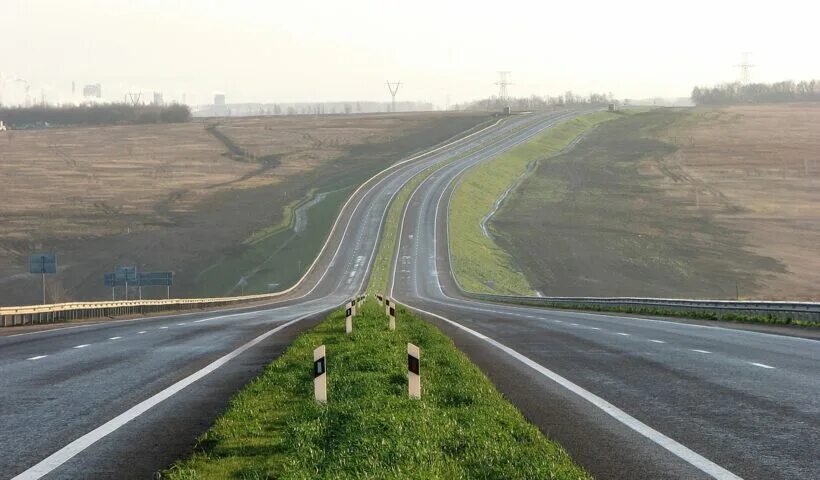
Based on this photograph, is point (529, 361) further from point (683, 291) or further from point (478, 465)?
point (683, 291)

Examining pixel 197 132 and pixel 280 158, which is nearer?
pixel 280 158

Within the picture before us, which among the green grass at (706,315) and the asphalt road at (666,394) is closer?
the asphalt road at (666,394)

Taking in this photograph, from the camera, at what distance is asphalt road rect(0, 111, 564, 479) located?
1102cm

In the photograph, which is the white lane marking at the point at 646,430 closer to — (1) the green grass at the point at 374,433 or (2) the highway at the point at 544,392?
(2) the highway at the point at 544,392

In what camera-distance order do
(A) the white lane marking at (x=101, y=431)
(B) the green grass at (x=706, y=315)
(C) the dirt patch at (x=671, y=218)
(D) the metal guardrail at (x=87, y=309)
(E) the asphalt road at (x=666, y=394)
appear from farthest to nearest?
(C) the dirt patch at (x=671, y=218), (D) the metal guardrail at (x=87, y=309), (B) the green grass at (x=706, y=315), (E) the asphalt road at (x=666, y=394), (A) the white lane marking at (x=101, y=431)

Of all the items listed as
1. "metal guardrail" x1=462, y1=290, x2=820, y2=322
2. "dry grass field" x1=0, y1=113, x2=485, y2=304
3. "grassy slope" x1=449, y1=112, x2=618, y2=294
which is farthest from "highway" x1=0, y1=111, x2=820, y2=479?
"grassy slope" x1=449, y1=112, x2=618, y2=294

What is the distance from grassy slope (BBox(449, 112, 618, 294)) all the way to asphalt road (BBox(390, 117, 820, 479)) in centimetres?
6073

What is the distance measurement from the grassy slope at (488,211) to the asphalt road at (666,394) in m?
60.7

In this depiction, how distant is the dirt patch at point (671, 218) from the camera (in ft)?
283

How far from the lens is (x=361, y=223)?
119 metres

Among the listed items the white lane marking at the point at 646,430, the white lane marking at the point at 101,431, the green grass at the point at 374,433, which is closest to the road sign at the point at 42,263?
the white lane marking at the point at 101,431

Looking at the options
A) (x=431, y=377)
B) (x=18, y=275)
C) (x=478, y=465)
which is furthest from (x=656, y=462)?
(x=18, y=275)

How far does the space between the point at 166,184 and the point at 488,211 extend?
39.2 meters

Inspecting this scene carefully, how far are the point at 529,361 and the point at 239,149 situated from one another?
451 feet
